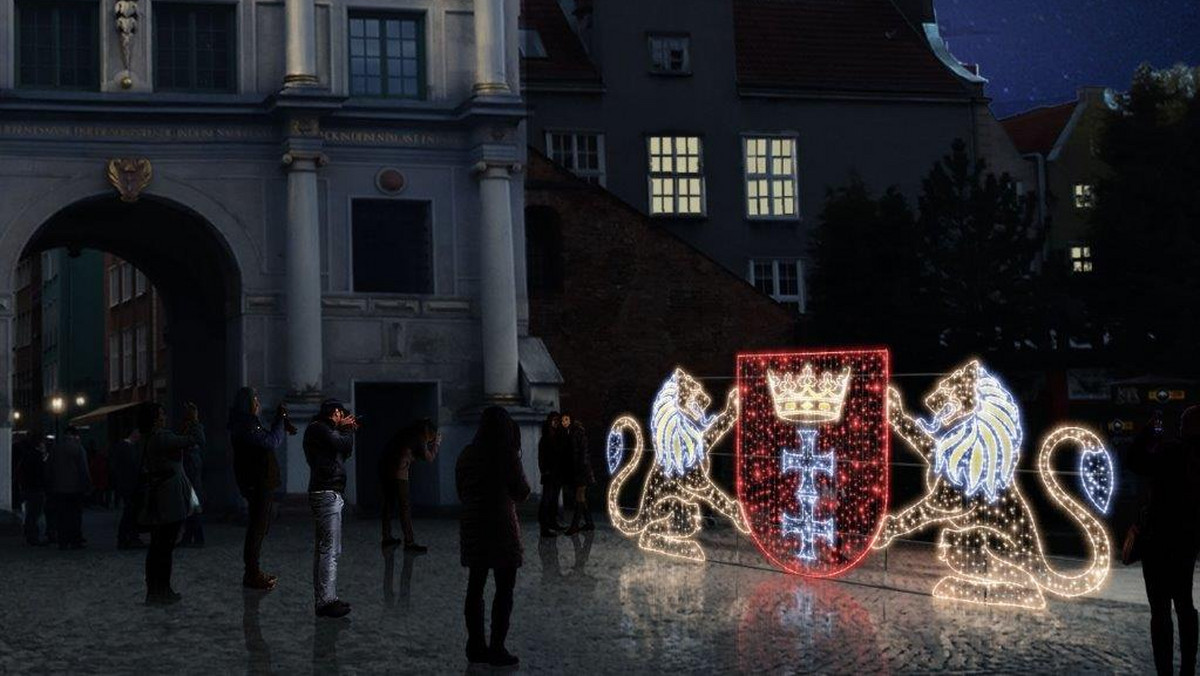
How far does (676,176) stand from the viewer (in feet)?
171

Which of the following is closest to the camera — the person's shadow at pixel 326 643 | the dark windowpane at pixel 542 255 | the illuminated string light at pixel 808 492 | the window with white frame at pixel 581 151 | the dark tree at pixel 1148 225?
the person's shadow at pixel 326 643

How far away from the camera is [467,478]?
13.0m

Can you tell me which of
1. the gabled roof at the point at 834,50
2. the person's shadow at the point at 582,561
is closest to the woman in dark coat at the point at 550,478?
the person's shadow at the point at 582,561

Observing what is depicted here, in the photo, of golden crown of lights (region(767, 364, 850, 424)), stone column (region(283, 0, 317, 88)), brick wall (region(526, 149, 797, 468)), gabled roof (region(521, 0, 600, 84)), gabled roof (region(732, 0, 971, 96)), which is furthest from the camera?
gabled roof (region(732, 0, 971, 96))

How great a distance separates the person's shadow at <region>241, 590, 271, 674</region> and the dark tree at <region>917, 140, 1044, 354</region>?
27.1 m

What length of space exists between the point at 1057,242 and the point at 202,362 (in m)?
30.4

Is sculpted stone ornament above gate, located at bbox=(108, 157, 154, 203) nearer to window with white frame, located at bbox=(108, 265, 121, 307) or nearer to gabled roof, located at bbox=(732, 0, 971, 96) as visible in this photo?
gabled roof, located at bbox=(732, 0, 971, 96)

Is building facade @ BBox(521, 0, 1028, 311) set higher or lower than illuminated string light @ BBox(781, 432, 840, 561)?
higher

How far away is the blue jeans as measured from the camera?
52.1 feet

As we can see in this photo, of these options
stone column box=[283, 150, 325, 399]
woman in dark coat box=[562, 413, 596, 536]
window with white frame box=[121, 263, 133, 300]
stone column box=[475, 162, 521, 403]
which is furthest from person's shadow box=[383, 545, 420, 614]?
window with white frame box=[121, 263, 133, 300]

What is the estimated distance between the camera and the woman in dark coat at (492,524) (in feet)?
42.2

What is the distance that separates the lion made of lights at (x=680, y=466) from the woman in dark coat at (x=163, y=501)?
6.84 metres

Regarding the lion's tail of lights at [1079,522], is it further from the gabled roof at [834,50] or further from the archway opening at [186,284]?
the gabled roof at [834,50]

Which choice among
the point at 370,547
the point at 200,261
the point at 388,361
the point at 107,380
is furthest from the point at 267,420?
the point at 107,380
